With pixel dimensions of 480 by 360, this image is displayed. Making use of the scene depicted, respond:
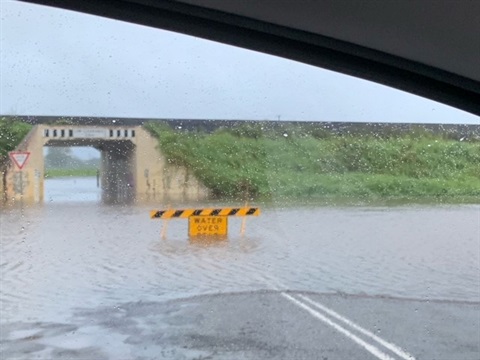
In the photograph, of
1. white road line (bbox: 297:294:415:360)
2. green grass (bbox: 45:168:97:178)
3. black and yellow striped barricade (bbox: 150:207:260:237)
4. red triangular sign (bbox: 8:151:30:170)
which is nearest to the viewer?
white road line (bbox: 297:294:415:360)

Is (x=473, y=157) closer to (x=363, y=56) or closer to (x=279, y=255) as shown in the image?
(x=279, y=255)

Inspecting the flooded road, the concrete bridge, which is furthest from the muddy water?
the concrete bridge

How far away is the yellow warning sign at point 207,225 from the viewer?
6582 mm

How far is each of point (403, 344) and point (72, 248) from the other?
7.68ft

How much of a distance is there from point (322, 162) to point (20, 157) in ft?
6.93

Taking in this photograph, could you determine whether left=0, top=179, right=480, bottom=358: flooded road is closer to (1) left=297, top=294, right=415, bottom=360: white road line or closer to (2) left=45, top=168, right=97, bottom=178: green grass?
(2) left=45, top=168, right=97, bottom=178: green grass

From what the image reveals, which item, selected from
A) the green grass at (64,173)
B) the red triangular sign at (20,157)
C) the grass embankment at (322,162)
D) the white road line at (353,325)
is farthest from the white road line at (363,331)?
the red triangular sign at (20,157)

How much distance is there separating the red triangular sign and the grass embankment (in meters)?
0.83

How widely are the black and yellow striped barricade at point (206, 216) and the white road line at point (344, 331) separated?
75cm

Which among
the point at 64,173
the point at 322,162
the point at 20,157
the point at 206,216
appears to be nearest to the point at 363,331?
the point at 322,162

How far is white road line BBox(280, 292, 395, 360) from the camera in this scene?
528cm

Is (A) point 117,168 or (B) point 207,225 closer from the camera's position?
(A) point 117,168

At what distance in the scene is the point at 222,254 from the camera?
21.7 ft

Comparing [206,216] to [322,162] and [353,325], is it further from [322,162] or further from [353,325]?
[353,325]
